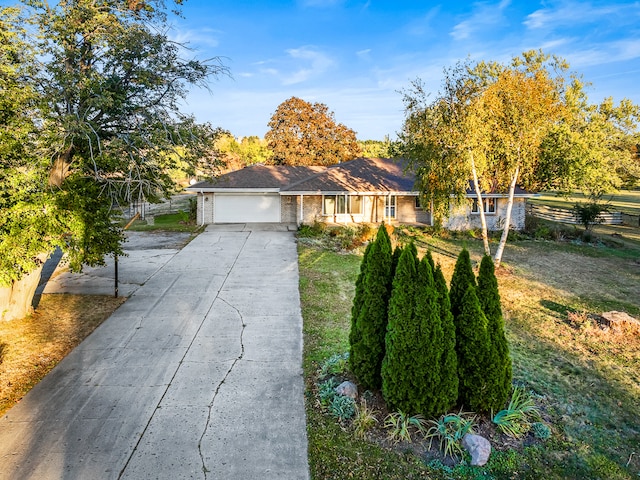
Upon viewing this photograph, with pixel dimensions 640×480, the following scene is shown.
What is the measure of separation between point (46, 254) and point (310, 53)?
17410 millimetres

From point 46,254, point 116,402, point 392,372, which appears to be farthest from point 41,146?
point 392,372

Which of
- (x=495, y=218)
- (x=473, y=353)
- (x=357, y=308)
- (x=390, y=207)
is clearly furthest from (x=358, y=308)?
(x=495, y=218)

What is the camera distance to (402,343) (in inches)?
191

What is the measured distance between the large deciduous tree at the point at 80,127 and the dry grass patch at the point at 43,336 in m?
0.66

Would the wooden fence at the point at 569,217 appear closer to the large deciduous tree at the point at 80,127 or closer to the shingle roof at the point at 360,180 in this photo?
the shingle roof at the point at 360,180

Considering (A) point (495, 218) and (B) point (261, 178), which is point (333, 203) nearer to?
(B) point (261, 178)

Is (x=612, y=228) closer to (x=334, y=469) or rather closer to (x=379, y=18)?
(x=379, y=18)

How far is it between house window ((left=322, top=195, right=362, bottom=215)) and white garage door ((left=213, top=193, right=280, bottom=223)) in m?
2.89

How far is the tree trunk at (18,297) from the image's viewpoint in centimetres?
809

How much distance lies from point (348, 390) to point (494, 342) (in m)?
2.01

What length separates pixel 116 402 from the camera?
540 centimetres

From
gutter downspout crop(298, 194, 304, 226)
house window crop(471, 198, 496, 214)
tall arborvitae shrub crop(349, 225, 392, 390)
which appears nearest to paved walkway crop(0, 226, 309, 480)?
tall arborvitae shrub crop(349, 225, 392, 390)

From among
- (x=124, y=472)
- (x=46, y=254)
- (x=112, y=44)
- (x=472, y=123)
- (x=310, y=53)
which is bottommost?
(x=124, y=472)

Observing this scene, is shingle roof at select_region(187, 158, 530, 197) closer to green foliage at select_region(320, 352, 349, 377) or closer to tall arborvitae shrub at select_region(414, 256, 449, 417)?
green foliage at select_region(320, 352, 349, 377)
